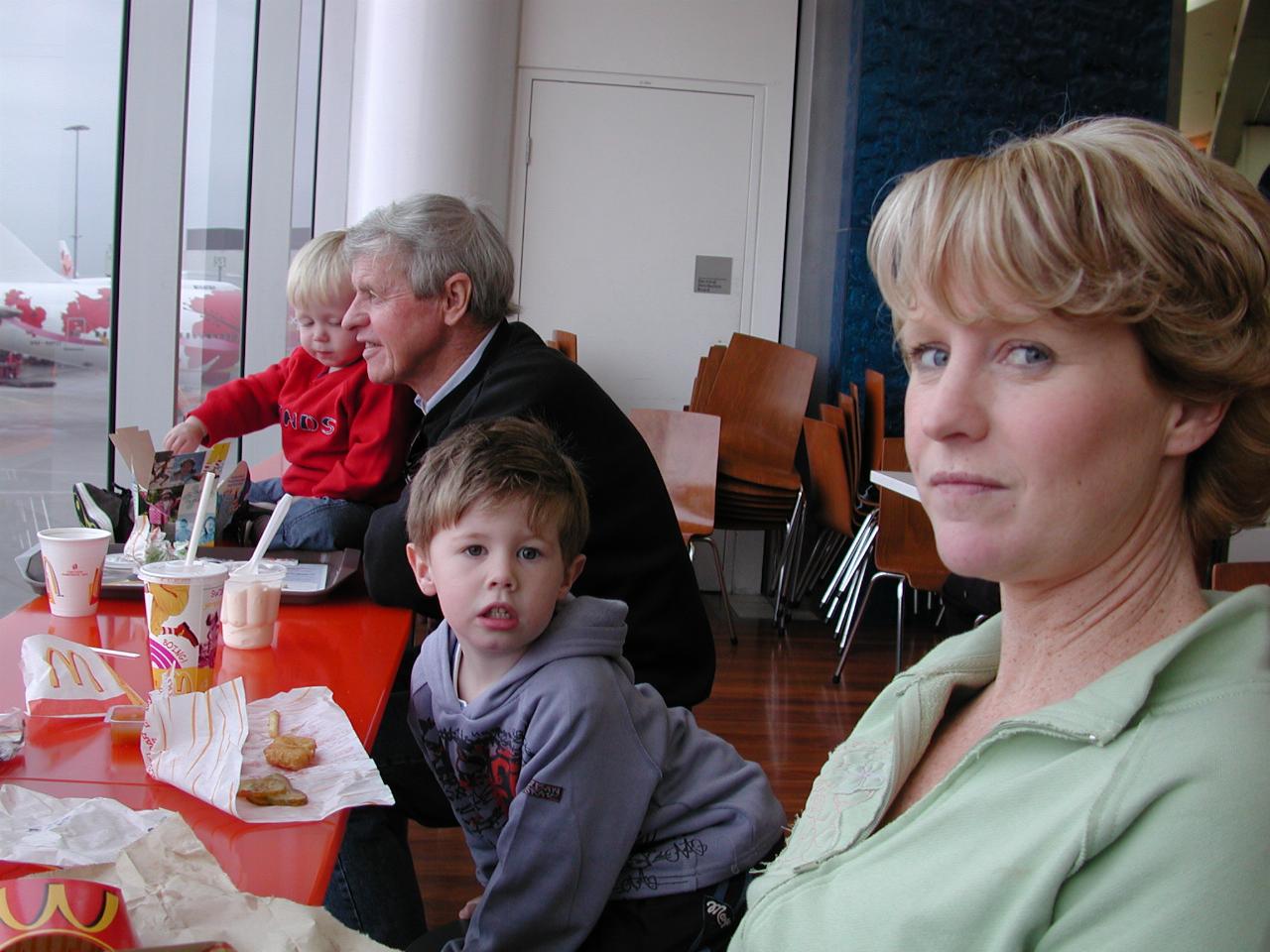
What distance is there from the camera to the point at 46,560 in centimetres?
185

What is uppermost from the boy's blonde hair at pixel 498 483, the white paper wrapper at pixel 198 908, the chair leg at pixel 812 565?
the boy's blonde hair at pixel 498 483

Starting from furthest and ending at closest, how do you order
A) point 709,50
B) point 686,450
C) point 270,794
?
point 709,50, point 686,450, point 270,794

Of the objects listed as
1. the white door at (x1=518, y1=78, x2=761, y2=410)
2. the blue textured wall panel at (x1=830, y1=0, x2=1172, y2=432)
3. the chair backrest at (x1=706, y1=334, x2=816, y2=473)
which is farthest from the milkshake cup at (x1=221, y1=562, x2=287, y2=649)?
the white door at (x1=518, y1=78, x2=761, y2=410)

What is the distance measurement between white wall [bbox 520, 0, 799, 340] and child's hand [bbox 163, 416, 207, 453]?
3.84 m

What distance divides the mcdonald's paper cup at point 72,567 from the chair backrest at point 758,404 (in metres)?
4.05

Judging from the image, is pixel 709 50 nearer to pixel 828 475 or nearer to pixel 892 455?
pixel 828 475

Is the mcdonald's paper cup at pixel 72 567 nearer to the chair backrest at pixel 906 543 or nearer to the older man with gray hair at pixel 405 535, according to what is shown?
the older man with gray hair at pixel 405 535

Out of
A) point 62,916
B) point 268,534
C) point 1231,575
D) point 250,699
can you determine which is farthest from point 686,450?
point 62,916

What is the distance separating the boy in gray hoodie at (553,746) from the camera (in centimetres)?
143

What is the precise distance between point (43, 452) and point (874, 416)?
3331mm

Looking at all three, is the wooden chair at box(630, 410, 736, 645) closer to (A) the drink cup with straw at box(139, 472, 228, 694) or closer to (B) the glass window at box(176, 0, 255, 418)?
(B) the glass window at box(176, 0, 255, 418)

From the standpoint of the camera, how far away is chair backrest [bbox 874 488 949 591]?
4.58 m

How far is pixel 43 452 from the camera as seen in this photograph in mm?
2814

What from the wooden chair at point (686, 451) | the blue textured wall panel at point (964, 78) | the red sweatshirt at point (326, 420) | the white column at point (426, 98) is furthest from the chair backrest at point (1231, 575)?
the white column at point (426, 98)
